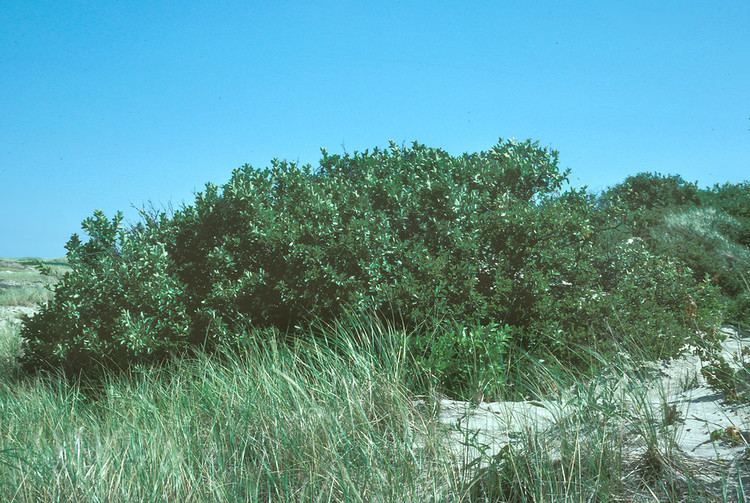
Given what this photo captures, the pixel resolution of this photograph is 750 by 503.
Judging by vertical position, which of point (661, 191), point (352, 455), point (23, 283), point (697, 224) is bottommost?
point (352, 455)

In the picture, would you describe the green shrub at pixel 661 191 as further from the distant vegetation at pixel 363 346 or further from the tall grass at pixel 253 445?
the tall grass at pixel 253 445

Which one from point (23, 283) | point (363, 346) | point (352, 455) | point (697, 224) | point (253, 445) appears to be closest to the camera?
point (352, 455)

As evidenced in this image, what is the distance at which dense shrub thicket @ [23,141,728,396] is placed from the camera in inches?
263

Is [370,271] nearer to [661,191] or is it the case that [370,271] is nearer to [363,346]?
[363,346]

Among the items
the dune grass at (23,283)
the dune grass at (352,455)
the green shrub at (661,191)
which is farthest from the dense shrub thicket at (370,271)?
the green shrub at (661,191)

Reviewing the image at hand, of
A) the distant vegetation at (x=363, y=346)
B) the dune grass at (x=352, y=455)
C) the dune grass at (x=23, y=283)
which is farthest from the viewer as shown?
the dune grass at (x=23, y=283)

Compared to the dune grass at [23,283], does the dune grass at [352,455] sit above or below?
below

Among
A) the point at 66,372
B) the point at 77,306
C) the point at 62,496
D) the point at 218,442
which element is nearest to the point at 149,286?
the point at 77,306

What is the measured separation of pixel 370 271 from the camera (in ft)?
21.6

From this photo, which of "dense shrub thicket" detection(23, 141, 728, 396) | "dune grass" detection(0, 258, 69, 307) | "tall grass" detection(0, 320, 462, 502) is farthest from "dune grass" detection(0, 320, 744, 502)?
"dune grass" detection(0, 258, 69, 307)

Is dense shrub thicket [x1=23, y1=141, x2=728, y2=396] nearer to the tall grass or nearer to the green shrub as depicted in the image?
the tall grass

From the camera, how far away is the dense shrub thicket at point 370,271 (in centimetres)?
667

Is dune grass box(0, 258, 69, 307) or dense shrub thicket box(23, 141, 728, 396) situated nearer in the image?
dense shrub thicket box(23, 141, 728, 396)

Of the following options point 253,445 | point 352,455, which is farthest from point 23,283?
point 352,455
